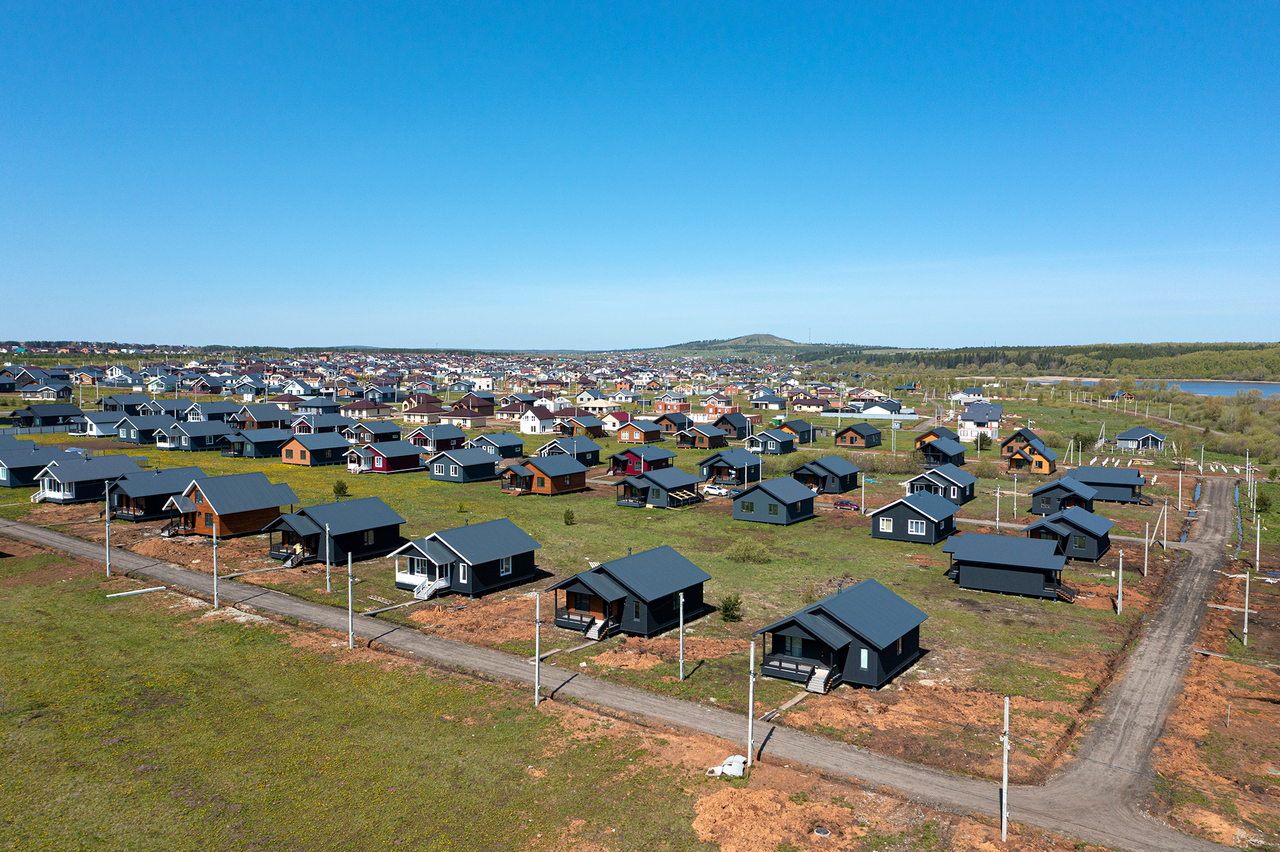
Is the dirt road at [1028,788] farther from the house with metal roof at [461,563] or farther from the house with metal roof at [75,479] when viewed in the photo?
the house with metal roof at [75,479]

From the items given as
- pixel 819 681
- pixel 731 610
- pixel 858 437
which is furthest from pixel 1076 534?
pixel 858 437

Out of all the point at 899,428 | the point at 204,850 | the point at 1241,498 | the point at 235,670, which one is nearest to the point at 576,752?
the point at 204,850

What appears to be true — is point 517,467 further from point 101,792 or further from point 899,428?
point 899,428

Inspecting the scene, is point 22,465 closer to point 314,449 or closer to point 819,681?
point 314,449

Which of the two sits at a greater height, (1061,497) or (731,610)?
(1061,497)

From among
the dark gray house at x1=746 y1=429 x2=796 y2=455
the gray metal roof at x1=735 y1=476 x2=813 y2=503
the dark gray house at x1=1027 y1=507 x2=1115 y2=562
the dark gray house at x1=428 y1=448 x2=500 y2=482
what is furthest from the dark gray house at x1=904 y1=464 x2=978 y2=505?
the dark gray house at x1=428 y1=448 x2=500 y2=482

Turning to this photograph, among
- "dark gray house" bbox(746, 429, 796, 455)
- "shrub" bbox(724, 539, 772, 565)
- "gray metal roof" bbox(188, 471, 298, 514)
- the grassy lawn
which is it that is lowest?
"shrub" bbox(724, 539, 772, 565)

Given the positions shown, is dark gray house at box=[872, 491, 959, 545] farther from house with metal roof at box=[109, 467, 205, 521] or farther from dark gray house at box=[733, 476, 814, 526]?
house with metal roof at box=[109, 467, 205, 521]
